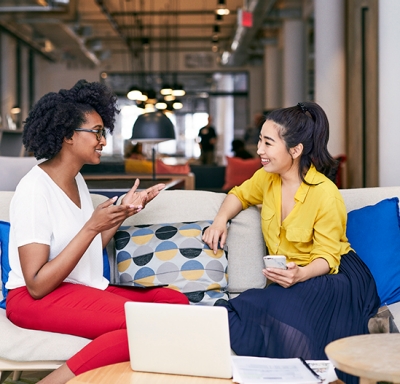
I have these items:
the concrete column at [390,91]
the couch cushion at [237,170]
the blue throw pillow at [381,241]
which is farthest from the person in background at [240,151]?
the blue throw pillow at [381,241]

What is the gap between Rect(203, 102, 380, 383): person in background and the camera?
2221 millimetres

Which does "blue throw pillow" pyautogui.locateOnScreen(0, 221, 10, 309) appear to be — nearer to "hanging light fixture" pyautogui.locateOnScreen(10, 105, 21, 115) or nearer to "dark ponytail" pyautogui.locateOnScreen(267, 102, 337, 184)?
"dark ponytail" pyautogui.locateOnScreen(267, 102, 337, 184)

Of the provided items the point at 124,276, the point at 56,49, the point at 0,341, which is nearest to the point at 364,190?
the point at 124,276

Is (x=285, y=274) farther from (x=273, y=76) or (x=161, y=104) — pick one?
(x=273, y=76)

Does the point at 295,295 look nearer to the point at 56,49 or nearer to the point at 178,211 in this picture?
the point at 178,211

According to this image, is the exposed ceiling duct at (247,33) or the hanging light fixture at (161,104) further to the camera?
the hanging light fixture at (161,104)

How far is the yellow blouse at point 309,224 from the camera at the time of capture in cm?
244

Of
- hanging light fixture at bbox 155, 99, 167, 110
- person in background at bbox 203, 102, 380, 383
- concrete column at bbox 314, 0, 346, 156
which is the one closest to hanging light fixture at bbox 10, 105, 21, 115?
hanging light fixture at bbox 155, 99, 167, 110

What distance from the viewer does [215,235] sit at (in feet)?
8.94

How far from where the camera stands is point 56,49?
16.2 m

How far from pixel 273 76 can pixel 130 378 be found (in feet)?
45.6

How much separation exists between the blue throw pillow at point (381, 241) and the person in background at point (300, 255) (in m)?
0.17

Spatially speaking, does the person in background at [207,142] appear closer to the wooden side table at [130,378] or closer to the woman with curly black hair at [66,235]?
the woman with curly black hair at [66,235]

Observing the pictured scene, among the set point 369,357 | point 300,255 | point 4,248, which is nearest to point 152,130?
point 4,248
